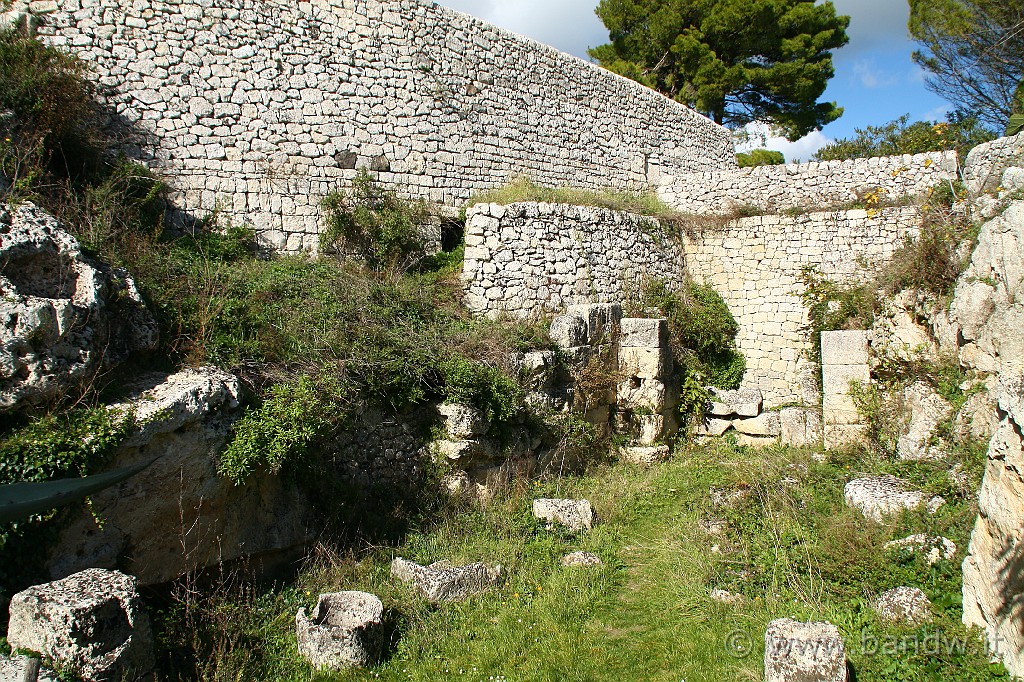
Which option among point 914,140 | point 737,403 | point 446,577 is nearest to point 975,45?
point 914,140

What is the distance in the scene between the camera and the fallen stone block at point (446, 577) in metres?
6.04

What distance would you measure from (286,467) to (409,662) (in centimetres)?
225

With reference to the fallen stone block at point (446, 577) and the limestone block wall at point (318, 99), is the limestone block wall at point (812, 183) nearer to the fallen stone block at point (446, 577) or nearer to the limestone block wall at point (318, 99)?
the limestone block wall at point (318, 99)

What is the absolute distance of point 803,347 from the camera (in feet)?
40.7

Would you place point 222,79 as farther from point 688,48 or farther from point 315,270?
point 688,48

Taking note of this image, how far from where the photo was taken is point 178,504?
18.7 ft

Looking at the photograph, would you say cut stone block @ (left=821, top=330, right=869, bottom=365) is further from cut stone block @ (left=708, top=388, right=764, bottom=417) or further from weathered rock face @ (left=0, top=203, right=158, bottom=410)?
weathered rock face @ (left=0, top=203, right=158, bottom=410)

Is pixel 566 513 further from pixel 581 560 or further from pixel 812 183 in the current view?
pixel 812 183

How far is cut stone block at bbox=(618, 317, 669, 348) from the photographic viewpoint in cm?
1094

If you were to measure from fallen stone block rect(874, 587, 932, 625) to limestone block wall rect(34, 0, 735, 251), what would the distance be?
30.4 ft

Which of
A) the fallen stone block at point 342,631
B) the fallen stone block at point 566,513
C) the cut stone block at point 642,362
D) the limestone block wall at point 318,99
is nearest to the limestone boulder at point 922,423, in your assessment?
the cut stone block at point 642,362

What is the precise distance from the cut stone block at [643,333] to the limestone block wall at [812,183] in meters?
4.32

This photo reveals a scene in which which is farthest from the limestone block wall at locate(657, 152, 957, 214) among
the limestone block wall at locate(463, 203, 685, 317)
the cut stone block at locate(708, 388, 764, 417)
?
the cut stone block at locate(708, 388, 764, 417)

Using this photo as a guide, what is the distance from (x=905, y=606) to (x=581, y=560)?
296 centimetres
